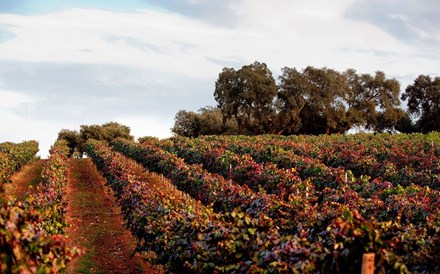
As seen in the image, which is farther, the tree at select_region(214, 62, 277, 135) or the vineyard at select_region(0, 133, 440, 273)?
the tree at select_region(214, 62, 277, 135)

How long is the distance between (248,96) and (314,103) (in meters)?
11.0

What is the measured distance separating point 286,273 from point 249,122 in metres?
65.3

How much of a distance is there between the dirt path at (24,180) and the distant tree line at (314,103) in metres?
31.9

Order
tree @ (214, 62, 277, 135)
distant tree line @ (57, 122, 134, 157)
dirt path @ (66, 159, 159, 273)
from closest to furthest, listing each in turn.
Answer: dirt path @ (66, 159, 159, 273), tree @ (214, 62, 277, 135), distant tree line @ (57, 122, 134, 157)

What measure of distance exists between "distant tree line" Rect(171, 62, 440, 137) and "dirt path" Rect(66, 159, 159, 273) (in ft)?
128

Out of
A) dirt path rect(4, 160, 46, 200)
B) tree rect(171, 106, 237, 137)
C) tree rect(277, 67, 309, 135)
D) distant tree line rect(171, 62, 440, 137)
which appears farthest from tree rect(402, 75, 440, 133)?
dirt path rect(4, 160, 46, 200)

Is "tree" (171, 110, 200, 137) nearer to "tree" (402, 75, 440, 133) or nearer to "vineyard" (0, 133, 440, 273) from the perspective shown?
"tree" (402, 75, 440, 133)

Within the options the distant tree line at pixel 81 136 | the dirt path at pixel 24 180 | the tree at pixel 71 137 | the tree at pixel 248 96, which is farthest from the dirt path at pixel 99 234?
the tree at pixel 71 137

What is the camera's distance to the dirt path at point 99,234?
16328 mm

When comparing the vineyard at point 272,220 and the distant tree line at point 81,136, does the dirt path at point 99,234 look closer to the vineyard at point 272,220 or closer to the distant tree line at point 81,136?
the vineyard at point 272,220

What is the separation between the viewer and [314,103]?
245 ft

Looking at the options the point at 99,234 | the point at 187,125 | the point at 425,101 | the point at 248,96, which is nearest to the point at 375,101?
the point at 425,101

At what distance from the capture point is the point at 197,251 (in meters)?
10.3

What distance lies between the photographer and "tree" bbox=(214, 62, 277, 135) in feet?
234
